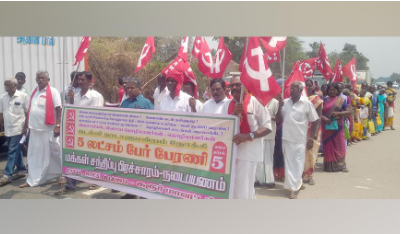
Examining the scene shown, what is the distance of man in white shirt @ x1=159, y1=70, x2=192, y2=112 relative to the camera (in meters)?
5.09

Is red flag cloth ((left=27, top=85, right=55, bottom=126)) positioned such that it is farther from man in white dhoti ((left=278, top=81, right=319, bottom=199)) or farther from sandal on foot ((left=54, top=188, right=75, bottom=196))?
man in white dhoti ((left=278, top=81, right=319, bottom=199))

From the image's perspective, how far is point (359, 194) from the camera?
5176 mm

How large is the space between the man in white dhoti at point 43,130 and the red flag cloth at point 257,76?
3065 millimetres

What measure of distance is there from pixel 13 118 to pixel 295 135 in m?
4.42

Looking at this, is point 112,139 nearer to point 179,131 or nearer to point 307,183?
point 179,131

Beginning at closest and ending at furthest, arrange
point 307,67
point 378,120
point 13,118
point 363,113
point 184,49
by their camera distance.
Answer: point 13,118
point 184,49
point 307,67
point 363,113
point 378,120

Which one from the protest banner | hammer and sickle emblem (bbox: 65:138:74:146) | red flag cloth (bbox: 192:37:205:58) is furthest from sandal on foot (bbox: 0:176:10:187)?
red flag cloth (bbox: 192:37:205:58)

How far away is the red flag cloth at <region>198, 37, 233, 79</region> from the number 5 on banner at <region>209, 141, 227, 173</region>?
7.02 ft

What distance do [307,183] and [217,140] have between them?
276 cm

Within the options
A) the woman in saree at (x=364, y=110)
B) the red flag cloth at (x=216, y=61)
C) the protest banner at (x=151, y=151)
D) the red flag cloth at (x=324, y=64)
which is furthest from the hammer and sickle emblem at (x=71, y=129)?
the woman in saree at (x=364, y=110)

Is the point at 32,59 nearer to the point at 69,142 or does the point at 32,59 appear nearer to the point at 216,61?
the point at 69,142

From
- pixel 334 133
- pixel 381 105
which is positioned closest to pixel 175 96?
pixel 334 133

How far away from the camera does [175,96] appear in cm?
519

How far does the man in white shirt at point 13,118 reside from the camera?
5.66 meters
